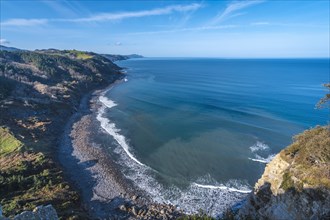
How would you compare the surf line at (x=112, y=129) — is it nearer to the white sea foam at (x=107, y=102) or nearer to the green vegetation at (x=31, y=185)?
the white sea foam at (x=107, y=102)

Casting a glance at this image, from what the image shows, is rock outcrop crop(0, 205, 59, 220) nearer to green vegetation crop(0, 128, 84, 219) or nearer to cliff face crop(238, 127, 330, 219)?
green vegetation crop(0, 128, 84, 219)

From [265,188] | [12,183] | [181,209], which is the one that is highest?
[265,188]

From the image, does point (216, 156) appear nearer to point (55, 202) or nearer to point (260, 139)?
point (260, 139)

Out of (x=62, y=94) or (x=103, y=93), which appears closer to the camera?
(x=62, y=94)

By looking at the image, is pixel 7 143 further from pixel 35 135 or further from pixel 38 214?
pixel 38 214

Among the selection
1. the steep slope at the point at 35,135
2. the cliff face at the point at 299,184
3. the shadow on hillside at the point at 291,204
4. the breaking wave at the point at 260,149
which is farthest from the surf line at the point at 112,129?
the cliff face at the point at 299,184

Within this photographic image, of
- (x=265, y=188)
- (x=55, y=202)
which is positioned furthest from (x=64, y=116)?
(x=265, y=188)

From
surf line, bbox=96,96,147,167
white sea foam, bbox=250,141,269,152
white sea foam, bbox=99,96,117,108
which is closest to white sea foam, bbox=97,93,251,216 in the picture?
surf line, bbox=96,96,147,167
